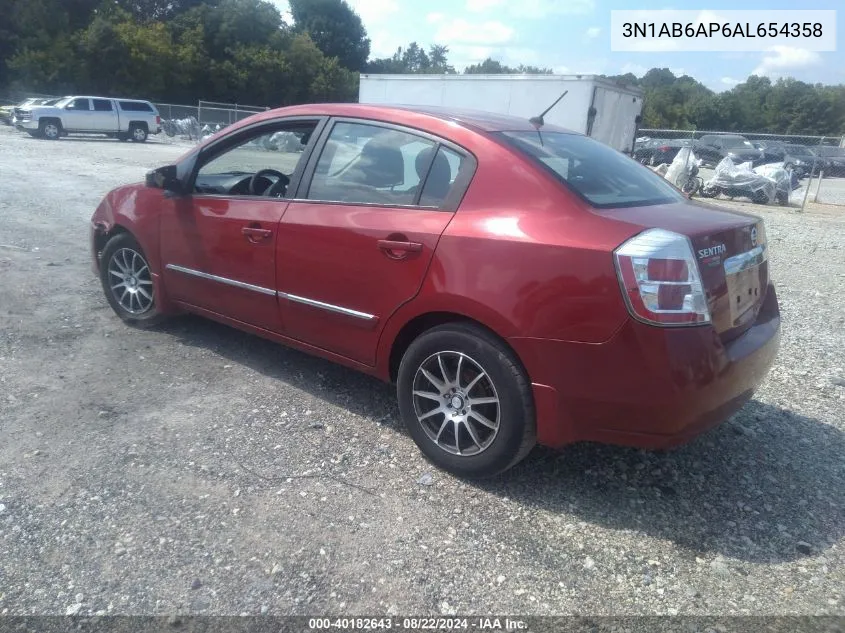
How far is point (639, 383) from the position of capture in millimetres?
2738

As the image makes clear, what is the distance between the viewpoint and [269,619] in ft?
7.86

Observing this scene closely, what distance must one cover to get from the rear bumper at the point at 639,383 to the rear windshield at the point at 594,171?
2.24 feet

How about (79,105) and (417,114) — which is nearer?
(417,114)

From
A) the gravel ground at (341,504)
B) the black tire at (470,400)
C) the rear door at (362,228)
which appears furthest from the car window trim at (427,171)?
the gravel ground at (341,504)

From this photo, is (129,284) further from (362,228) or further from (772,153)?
(772,153)

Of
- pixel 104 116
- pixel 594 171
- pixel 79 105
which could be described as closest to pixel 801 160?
pixel 104 116

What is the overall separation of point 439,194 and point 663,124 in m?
45.6

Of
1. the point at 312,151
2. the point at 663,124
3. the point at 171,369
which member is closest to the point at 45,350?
the point at 171,369

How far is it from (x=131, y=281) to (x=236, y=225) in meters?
1.39

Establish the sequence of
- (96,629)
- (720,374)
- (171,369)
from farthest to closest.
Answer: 1. (171,369)
2. (720,374)
3. (96,629)

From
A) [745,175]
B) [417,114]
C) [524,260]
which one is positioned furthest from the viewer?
[745,175]

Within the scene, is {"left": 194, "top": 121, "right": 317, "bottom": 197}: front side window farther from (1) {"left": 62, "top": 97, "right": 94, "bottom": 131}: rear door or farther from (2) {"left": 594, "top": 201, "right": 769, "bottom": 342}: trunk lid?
(1) {"left": 62, "top": 97, "right": 94, "bottom": 131}: rear door

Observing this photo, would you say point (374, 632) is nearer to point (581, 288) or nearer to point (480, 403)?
point (480, 403)

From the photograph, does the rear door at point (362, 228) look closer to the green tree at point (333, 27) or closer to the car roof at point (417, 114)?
the car roof at point (417, 114)
